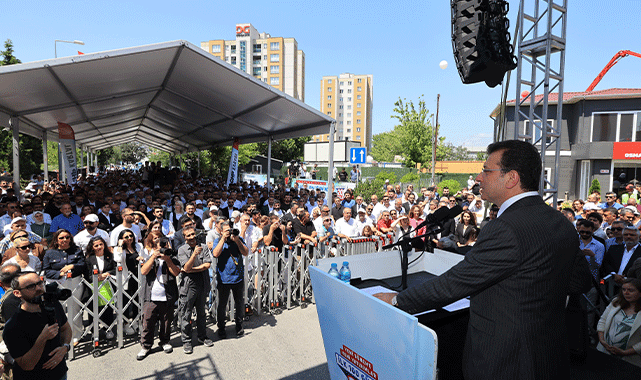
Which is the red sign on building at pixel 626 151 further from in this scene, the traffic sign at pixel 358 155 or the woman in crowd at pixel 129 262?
the woman in crowd at pixel 129 262

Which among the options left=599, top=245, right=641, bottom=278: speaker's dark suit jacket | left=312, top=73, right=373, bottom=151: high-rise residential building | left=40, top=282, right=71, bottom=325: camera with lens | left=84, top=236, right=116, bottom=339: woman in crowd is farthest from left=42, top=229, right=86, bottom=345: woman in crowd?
left=312, top=73, right=373, bottom=151: high-rise residential building

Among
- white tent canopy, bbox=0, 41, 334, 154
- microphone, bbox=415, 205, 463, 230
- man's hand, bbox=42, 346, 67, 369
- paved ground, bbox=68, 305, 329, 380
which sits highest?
white tent canopy, bbox=0, 41, 334, 154

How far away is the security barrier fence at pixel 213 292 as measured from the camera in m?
5.20

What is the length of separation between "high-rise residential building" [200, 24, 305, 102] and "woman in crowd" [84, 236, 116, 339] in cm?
8902

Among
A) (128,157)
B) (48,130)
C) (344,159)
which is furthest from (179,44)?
(128,157)

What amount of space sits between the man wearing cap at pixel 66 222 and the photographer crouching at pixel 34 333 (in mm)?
5081

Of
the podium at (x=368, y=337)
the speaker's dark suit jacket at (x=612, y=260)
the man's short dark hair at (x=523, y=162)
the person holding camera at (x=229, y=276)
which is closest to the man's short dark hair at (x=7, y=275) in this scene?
the person holding camera at (x=229, y=276)

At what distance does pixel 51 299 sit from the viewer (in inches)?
116

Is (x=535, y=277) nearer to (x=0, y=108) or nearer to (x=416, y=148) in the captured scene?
(x=0, y=108)

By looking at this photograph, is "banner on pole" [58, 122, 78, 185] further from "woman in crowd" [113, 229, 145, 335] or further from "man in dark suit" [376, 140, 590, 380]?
"man in dark suit" [376, 140, 590, 380]

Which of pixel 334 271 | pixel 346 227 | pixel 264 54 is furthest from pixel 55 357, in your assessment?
pixel 264 54

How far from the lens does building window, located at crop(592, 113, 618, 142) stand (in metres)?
23.3

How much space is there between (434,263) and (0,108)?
10.8m

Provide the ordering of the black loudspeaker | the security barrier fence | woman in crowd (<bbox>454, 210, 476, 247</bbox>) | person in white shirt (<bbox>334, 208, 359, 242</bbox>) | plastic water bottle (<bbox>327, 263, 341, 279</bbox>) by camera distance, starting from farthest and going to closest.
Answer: person in white shirt (<bbox>334, 208, 359, 242</bbox>)
woman in crowd (<bbox>454, 210, 476, 247</bbox>)
the black loudspeaker
the security barrier fence
plastic water bottle (<bbox>327, 263, 341, 279</bbox>)
